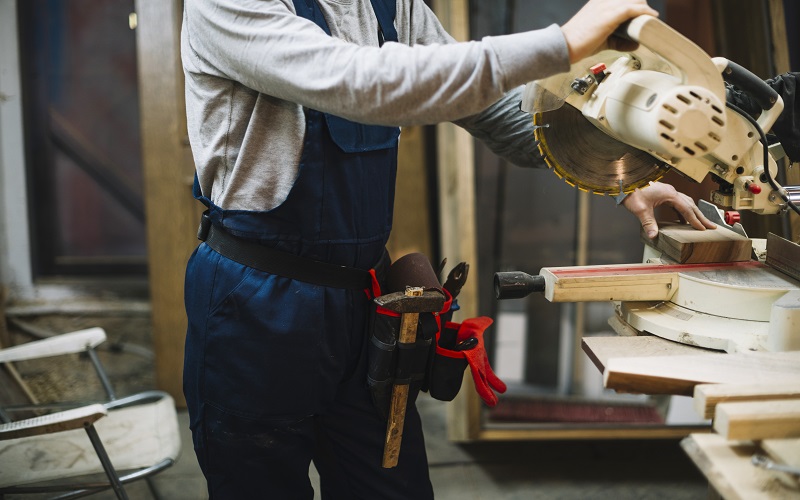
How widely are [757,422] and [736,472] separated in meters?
0.07

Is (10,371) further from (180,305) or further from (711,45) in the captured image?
(711,45)

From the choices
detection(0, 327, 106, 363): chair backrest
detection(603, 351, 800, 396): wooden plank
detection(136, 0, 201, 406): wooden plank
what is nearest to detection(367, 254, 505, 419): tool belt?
detection(603, 351, 800, 396): wooden plank

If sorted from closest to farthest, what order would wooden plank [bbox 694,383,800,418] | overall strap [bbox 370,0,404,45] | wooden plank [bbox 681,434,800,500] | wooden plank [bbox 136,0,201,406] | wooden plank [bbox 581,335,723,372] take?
wooden plank [bbox 681,434,800,500] < wooden plank [bbox 694,383,800,418] < wooden plank [bbox 581,335,723,372] < overall strap [bbox 370,0,404,45] < wooden plank [bbox 136,0,201,406]

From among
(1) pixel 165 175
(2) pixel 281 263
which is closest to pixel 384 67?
(2) pixel 281 263

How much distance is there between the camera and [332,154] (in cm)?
128

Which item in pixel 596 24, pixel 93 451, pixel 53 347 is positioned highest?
pixel 596 24

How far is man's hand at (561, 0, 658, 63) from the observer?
3.50ft

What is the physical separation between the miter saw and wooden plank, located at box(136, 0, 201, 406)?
5.50ft

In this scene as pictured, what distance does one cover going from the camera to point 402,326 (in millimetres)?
1346

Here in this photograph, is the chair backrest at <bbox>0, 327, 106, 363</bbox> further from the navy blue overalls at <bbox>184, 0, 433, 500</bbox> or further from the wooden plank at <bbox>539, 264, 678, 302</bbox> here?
the wooden plank at <bbox>539, 264, 678, 302</bbox>

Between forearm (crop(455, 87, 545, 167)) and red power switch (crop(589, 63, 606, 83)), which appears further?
forearm (crop(455, 87, 545, 167))

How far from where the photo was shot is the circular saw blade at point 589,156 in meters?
1.33

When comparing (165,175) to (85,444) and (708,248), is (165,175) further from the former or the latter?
(708,248)

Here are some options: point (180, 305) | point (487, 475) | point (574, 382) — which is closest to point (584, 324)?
point (574, 382)
